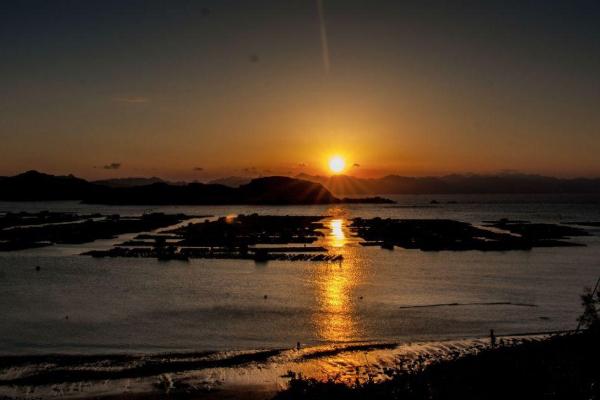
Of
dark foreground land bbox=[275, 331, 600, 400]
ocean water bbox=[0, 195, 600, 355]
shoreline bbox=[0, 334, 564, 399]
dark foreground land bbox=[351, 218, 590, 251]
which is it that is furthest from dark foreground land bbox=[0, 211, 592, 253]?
dark foreground land bbox=[275, 331, 600, 400]

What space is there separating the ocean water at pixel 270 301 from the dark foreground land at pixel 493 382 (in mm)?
8586

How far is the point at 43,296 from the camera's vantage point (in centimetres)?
3722

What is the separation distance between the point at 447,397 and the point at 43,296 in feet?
103

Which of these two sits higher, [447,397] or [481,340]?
[447,397]

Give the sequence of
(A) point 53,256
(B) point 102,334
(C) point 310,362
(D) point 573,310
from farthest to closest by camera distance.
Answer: (A) point 53,256 → (D) point 573,310 → (B) point 102,334 → (C) point 310,362

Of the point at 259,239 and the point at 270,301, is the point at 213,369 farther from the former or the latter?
the point at 259,239

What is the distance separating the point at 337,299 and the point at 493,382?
21.3m

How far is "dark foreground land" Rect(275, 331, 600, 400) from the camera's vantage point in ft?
44.5

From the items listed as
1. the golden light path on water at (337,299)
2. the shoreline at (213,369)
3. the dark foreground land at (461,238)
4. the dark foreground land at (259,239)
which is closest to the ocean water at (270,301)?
the golden light path on water at (337,299)

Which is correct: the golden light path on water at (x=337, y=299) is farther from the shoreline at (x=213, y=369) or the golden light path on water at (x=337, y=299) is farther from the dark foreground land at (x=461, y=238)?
the dark foreground land at (x=461, y=238)

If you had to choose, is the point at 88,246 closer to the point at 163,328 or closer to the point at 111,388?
the point at 163,328

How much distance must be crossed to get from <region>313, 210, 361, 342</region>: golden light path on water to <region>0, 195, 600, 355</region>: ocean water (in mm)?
88

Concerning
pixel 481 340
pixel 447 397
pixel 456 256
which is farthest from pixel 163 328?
pixel 456 256

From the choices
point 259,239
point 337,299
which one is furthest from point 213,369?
point 259,239
